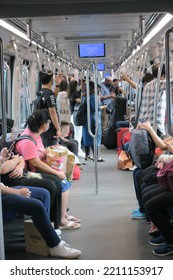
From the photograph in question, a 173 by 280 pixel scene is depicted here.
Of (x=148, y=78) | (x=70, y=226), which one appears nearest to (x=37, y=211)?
(x=70, y=226)

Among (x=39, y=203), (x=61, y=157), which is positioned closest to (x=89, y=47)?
(x=61, y=157)

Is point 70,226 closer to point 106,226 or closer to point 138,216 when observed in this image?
point 106,226

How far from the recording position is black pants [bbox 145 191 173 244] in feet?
11.7

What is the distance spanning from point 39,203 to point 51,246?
0.39m

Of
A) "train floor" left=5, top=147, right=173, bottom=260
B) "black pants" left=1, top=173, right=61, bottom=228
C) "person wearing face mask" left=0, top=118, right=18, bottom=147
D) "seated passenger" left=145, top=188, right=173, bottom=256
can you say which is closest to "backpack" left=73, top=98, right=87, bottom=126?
"train floor" left=5, top=147, right=173, bottom=260

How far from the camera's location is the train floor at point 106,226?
3.66m

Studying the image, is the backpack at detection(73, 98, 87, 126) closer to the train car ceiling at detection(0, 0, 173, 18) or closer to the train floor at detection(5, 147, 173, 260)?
the train floor at detection(5, 147, 173, 260)

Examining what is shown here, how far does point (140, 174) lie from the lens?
14.6ft

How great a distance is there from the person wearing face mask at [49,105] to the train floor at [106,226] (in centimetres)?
80

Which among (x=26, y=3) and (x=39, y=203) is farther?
(x=39, y=203)

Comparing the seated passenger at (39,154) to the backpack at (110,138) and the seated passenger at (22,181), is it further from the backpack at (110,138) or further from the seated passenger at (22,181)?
the backpack at (110,138)

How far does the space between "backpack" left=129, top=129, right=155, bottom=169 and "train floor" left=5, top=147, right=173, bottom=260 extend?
2.13 ft

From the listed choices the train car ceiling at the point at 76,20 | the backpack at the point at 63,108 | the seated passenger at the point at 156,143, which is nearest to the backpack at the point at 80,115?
the backpack at the point at 63,108
